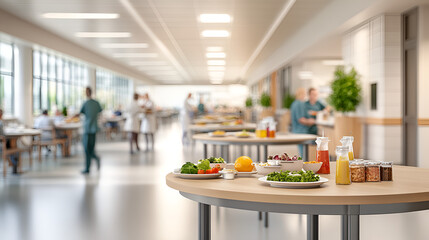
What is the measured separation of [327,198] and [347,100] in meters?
8.04

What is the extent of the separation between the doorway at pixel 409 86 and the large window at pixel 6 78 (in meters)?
9.64

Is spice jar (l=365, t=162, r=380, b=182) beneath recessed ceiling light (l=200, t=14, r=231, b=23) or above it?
beneath

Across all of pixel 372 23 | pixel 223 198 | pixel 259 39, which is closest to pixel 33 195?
pixel 223 198

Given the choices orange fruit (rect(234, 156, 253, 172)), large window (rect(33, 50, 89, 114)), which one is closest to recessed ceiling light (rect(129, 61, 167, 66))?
large window (rect(33, 50, 89, 114))

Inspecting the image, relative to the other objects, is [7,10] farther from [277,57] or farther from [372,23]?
[277,57]

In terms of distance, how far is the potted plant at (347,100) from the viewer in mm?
9320

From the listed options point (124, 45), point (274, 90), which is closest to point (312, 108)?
point (124, 45)

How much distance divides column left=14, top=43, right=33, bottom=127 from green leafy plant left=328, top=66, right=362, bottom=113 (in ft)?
26.9

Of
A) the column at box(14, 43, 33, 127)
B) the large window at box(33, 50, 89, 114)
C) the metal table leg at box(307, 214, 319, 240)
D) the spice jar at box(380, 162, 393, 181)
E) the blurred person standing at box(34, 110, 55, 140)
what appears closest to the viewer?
the spice jar at box(380, 162, 393, 181)

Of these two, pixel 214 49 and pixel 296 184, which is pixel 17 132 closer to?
pixel 296 184

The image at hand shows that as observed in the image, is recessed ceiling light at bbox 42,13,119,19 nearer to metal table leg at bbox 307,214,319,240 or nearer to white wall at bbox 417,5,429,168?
white wall at bbox 417,5,429,168

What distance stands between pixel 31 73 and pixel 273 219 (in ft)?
33.9

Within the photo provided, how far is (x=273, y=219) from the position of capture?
15.0ft

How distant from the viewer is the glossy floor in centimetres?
405
